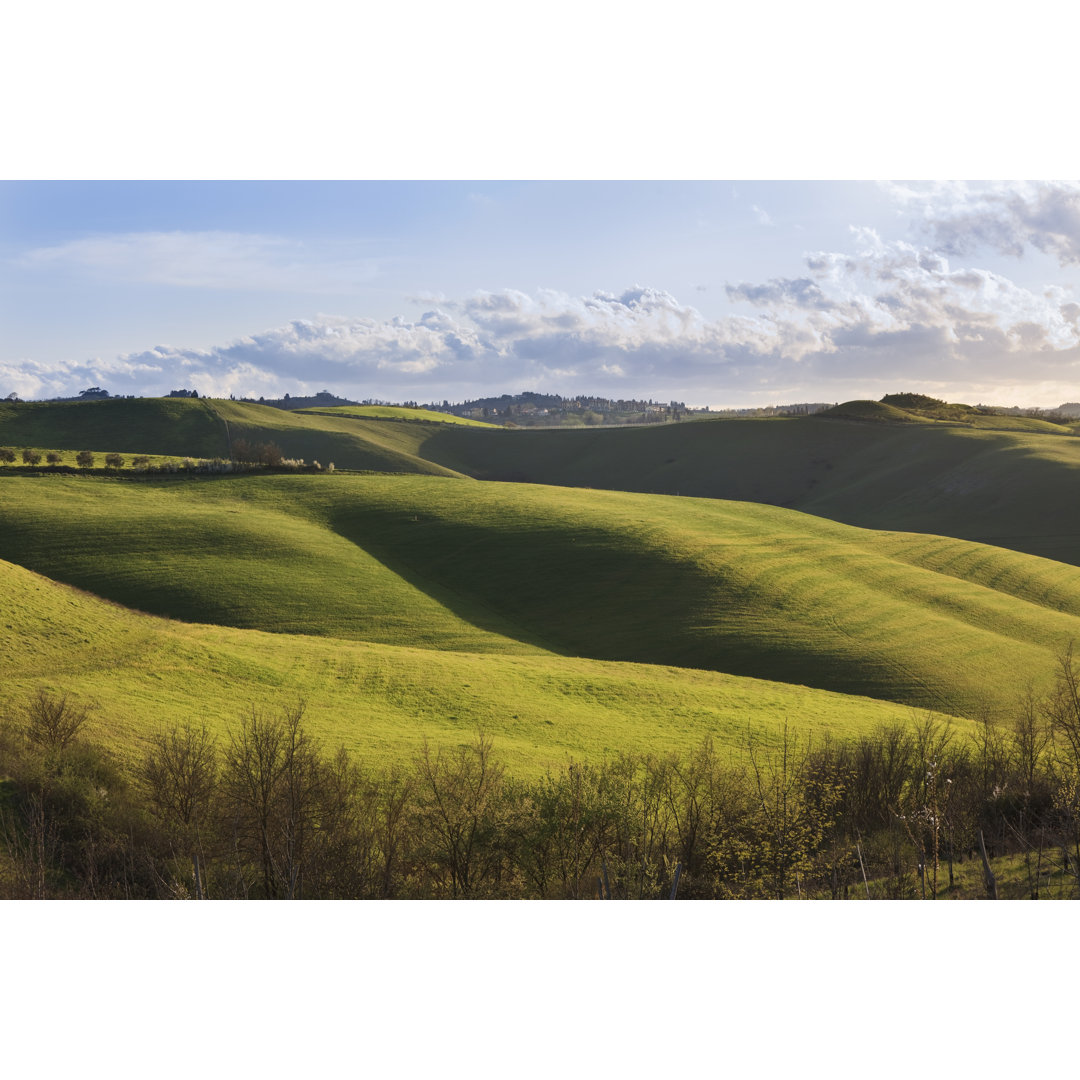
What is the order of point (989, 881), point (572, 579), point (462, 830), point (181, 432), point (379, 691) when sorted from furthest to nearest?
point (181, 432) < point (572, 579) < point (379, 691) < point (462, 830) < point (989, 881)

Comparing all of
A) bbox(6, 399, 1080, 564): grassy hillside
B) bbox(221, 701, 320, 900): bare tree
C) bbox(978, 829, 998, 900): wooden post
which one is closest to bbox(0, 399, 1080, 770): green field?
bbox(6, 399, 1080, 564): grassy hillside

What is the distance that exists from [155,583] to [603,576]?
30635mm

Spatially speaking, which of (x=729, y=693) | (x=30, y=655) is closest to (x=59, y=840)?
(x=30, y=655)

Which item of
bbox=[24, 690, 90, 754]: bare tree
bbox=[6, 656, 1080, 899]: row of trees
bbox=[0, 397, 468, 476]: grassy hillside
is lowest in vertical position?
bbox=[6, 656, 1080, 899]: row of trees

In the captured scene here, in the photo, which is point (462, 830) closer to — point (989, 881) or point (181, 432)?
point (989, 881)

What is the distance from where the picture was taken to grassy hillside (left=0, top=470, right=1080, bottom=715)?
52156 mm

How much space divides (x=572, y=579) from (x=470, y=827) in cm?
3892

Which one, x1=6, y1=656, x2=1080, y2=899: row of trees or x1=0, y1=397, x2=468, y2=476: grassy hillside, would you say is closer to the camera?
x1=6, y1=656, x2=1080, y2=899: row of trees

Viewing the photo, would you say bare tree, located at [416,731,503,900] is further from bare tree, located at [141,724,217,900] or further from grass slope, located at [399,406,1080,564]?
grass slope, located at [399,406,1080,564]

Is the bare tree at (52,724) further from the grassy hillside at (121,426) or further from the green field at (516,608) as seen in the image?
the grassy hillside at (121,426)

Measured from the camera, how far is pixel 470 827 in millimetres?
24438

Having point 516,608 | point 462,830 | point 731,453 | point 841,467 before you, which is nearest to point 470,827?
point 462,830

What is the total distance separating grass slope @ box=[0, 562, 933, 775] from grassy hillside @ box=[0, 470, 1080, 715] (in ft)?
16.1

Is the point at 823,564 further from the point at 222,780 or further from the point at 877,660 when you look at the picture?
the point at 222,780
